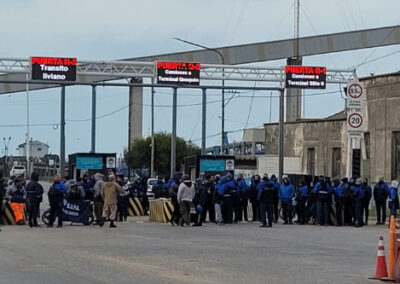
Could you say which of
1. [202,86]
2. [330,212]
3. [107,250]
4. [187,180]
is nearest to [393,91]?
[202,86]

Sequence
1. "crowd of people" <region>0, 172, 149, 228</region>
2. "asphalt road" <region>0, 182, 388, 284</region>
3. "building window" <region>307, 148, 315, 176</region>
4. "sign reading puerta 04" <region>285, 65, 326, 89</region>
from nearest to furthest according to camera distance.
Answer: "asphalt road" <region>0, 182, 388, 284</region> < "crowd of people" <region>0, 172, 149, 228</region> < "sign reading puerta 04" <region>285, 65, 326, 89</region> < "building window" <region>307, 148, 315, 176</region>

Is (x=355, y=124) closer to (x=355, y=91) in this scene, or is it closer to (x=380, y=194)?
(x=355, y=91)

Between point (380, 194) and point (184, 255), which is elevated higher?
point (380, 194)

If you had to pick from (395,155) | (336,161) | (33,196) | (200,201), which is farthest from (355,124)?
(336,161)

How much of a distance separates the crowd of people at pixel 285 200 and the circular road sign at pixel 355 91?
225 inches

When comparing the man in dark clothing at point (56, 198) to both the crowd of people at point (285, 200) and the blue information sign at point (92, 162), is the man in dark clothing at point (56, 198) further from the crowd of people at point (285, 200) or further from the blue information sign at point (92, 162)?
the blue information sign at point (92, 162)

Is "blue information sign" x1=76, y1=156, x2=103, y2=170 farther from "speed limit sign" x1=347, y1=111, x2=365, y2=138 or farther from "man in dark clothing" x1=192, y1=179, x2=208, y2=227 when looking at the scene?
"speed limit sign" x1=347, y1=111, x2=365, y2=138

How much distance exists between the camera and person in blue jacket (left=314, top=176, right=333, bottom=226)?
3241cm

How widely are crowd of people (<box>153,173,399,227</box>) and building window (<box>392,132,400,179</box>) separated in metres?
13.7

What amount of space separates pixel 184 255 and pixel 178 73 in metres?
24.1

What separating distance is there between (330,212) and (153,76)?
13340 millimetres

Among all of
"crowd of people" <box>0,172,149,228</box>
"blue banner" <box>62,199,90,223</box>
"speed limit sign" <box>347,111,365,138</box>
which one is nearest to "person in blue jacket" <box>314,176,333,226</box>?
"speed limit sign" <box>347,111,365,138</box>

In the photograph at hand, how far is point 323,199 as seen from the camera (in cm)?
3247

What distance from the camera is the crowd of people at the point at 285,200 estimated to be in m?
30.8
